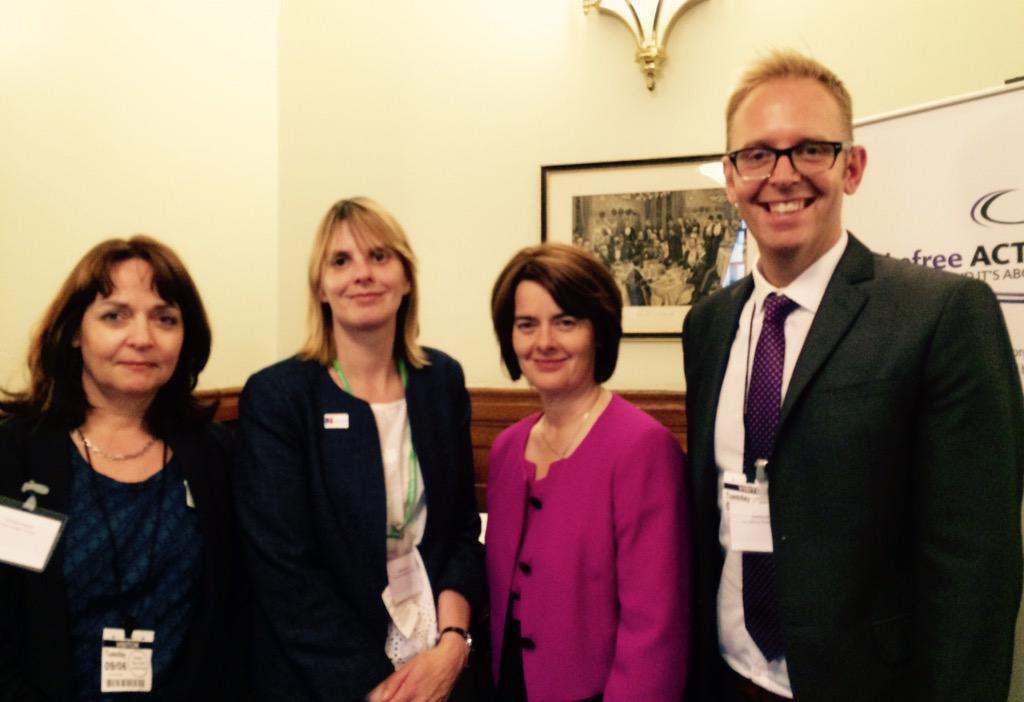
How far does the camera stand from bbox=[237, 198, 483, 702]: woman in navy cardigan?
1475 millimetres

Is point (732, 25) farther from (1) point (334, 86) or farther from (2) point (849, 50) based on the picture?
(1) point (334, 86)

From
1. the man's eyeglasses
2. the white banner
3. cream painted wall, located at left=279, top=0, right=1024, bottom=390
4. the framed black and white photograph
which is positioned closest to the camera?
the man's eyeglasses

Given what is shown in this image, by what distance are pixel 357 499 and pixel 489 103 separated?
2.28 meters

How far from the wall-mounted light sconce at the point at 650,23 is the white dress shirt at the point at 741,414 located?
1838 mm

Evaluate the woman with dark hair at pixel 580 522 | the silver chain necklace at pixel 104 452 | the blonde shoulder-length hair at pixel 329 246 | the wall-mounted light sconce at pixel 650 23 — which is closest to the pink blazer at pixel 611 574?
the woman with dark hair at pixel 580 522

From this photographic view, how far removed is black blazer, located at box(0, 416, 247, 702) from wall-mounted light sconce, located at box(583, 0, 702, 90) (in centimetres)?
231

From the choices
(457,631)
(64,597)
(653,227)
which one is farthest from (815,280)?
(653,227)

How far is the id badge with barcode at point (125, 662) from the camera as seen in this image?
4.60ft

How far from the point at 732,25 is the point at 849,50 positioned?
1.57 feet

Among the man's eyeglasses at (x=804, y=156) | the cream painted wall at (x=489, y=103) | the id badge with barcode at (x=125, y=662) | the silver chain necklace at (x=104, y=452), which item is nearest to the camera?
the man's eyeglasses at (x=804, y=156)

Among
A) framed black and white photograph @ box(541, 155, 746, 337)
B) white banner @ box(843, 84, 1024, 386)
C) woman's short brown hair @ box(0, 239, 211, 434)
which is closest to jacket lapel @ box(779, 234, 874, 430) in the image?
white banner @ box(843, 84, 1024, 386)

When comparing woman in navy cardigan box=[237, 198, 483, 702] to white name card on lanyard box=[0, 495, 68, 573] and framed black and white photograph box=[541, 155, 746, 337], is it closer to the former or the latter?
white name card on lanyard box=[0, 495, 68, 573]

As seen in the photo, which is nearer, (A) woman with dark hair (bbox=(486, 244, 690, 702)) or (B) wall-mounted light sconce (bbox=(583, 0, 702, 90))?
(A) woman with dark hair (bbox=(486, 244, 690, 702))

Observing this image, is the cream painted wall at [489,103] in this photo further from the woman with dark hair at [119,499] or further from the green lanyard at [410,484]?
the woman with dark hair at [119,499]
